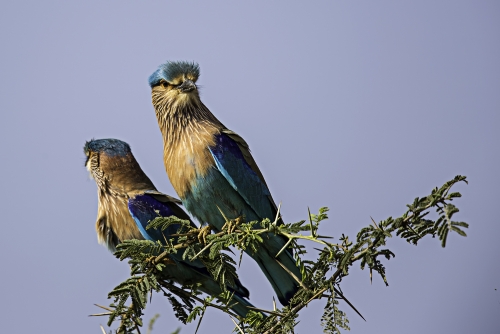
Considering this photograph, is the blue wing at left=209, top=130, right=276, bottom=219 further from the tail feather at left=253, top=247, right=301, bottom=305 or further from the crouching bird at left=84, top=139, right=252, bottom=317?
the crouching bird at left=84, top=139, right=252, bottom=317

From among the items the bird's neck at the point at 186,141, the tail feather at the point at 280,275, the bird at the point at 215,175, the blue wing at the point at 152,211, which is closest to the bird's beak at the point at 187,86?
the bird at the point at 215,175

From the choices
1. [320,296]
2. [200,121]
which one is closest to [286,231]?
[320,296]

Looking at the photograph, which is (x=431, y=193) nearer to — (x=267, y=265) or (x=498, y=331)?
(x=498, y=331)

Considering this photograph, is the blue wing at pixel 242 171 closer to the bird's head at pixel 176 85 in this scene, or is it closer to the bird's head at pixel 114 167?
the bird's head at pixel 176 85

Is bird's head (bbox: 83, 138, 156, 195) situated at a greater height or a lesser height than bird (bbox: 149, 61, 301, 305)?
greater

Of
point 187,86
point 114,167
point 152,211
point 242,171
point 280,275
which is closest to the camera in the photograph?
point 280,275

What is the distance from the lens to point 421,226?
3.00 meters

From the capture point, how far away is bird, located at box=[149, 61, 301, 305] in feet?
17.4

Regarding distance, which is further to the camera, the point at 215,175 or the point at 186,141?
the point at 186,141

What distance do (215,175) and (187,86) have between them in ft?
3.00

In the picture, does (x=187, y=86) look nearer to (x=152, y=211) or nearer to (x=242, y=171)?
(x=242, y=171)

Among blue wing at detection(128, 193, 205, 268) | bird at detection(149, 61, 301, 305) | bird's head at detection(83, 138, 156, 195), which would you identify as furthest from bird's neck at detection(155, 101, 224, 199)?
bird's head at detection(83, 138, 156, 195)

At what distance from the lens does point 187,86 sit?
19.2 ft

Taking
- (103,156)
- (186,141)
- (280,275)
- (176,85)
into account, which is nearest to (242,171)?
(186,141)
